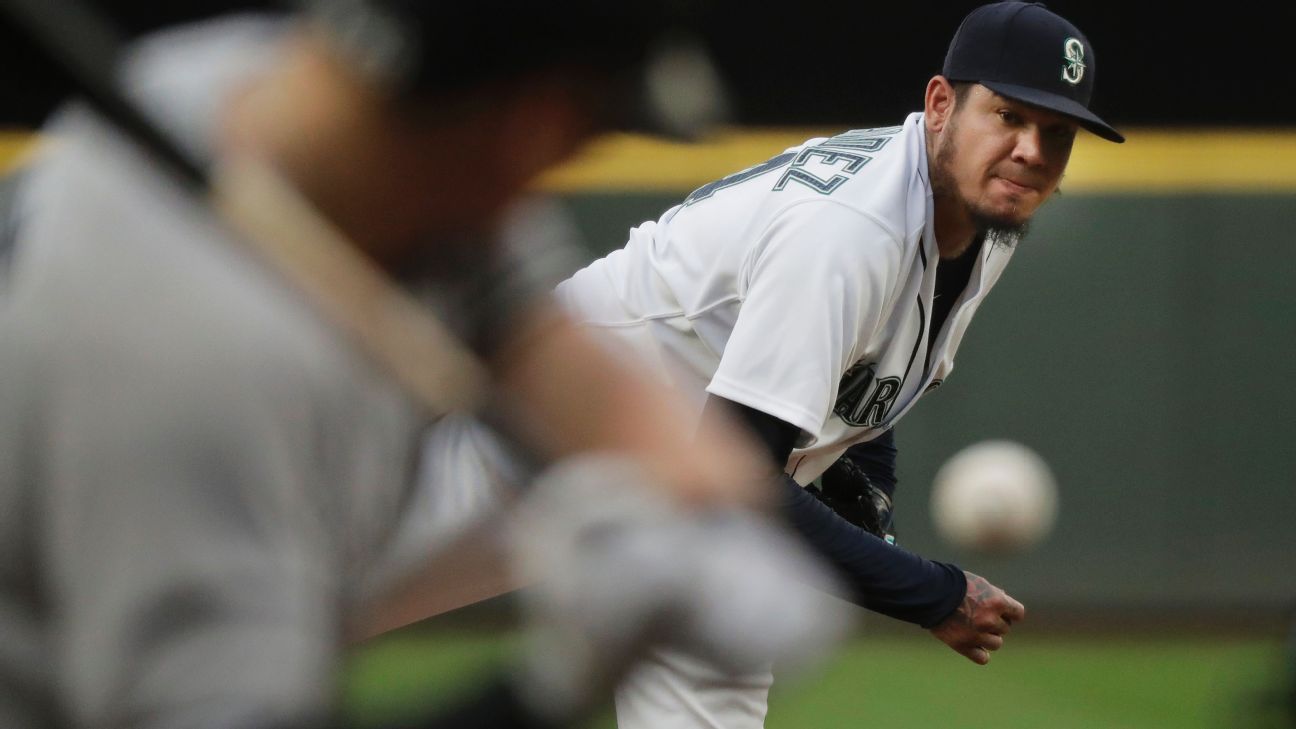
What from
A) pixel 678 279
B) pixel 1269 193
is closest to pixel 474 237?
pixel 678 279

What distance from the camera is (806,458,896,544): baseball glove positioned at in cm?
319

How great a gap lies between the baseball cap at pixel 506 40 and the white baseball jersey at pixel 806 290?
1364 millimetres

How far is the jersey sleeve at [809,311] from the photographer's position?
2.43m

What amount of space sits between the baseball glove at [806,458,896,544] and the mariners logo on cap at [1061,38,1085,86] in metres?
0.94

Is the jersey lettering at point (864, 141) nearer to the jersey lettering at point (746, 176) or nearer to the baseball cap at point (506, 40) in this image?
the jersey lettering at point (746, 176)

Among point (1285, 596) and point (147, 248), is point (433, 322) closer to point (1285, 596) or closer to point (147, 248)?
point (147, 248)

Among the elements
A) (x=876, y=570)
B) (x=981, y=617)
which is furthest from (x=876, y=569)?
(x=981, y=617)

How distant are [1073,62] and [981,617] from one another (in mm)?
981

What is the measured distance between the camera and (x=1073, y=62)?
2.70m

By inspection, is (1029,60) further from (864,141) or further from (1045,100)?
(864,141)

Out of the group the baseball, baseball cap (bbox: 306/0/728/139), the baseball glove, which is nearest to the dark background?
the baseball

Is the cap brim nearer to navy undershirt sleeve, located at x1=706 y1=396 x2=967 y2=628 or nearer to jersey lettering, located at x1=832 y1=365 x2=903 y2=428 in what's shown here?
jersey lettering, located at x1=832 y1=365 x2=903 y2=428

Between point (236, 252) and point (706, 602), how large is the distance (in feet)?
1.21

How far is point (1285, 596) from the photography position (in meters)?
5.80
